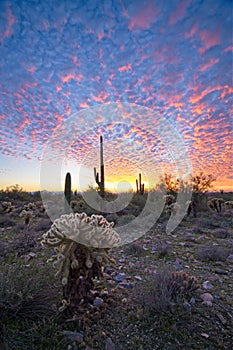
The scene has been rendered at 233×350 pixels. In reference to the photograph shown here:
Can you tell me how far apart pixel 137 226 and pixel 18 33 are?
8169 millimetres

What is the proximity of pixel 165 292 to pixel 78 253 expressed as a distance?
1316 mm

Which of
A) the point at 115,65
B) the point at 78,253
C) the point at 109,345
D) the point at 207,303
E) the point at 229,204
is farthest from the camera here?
the point at 229,204

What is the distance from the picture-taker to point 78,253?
2930mm

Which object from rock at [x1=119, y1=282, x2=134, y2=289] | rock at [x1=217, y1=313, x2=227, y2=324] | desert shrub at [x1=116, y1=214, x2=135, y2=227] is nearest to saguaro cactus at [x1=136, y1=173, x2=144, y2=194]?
desert shrub at [x1=116, y1=214, x2=135, y2=227]

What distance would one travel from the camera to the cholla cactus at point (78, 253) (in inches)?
112

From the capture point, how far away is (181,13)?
6469 mm

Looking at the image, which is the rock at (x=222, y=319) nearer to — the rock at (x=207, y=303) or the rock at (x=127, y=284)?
the rock at (x=207, y=303)

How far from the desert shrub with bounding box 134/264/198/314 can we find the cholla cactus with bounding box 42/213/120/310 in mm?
741

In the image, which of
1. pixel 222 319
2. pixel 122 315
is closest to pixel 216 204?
pixel 222 319

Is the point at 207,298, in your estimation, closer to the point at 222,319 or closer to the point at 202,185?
the point at 222,319

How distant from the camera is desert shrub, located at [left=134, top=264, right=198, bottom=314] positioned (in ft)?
9.32

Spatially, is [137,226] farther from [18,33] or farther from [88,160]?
[18,33]

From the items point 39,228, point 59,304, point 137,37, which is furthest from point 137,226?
point 137,37

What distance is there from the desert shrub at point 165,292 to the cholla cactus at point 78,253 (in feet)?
2.43
